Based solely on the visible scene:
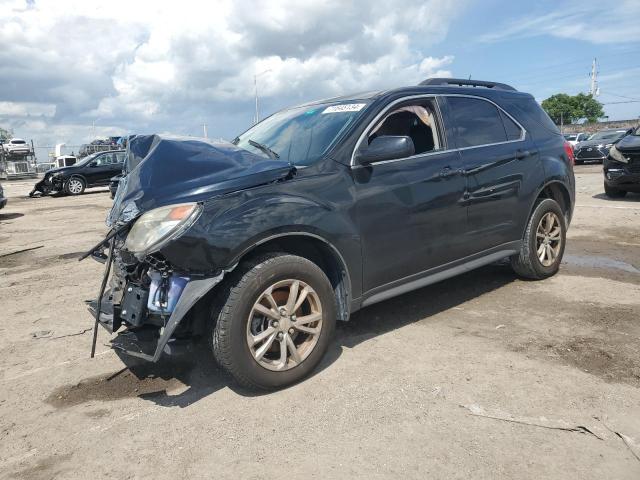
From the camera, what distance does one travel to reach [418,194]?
12.5ft

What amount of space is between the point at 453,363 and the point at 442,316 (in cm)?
95

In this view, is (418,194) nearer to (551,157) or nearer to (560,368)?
(560,368)

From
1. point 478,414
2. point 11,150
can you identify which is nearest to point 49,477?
point 478,414

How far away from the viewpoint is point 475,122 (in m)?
4.49

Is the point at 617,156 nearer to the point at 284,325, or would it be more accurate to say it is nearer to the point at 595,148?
the point at 284,325

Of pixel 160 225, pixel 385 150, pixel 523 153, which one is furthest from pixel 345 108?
pixel 523 153

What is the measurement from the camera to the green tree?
88938 millimetres

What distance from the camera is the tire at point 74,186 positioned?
19.5m

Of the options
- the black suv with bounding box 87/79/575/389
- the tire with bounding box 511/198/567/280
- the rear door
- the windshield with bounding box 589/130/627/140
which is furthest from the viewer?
the windshield with bounding box 589/130/627/140

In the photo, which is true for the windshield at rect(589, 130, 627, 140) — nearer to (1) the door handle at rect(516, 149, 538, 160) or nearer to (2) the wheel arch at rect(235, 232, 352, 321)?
(1) the door handle at rect(516, 149, 538, 160)

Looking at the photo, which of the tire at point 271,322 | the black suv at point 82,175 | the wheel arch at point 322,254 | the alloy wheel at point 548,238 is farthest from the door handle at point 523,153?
the black suv at point 82,175

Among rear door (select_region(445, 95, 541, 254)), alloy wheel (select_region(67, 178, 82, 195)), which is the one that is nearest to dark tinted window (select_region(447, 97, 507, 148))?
rear door (select_region(445, 95, 541, 254))

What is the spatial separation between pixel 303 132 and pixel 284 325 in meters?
1.60

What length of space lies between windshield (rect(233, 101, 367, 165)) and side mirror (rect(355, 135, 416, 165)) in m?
0.26
